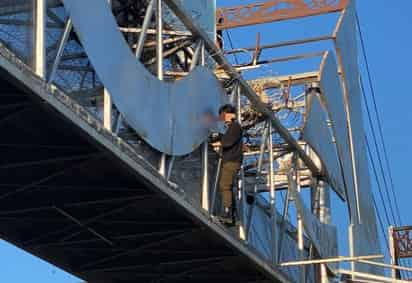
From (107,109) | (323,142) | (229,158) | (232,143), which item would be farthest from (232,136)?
(323,142)

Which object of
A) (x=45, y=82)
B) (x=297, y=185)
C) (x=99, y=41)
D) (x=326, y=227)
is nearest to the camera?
(x=45, y=82)

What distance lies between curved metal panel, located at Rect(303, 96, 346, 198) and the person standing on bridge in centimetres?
547

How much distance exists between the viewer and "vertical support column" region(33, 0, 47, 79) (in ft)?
51.1

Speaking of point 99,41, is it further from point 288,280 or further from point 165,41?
point 288,280

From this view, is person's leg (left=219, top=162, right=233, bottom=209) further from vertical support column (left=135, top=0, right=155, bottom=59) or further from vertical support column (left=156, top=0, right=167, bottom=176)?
vertical support column (left=135, top=0, right=155, bottom=59)

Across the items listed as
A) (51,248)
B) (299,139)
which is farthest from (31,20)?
(299,139)

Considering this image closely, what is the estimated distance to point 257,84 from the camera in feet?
95.6

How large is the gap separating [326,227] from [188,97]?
859cm

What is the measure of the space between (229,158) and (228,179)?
1.28 feet

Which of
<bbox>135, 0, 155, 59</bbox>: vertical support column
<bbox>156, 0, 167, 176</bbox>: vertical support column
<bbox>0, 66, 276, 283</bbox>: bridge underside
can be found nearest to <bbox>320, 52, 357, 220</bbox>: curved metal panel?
<bbox>0, 66, 276, 283</bbox>: bridge underside

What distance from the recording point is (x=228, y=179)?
21891mm

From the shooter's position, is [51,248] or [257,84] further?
[257,84]

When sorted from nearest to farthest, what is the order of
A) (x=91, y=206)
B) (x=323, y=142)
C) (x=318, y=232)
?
(x=91, y=206)
(x=318, y=232)
(x=323, y=142)

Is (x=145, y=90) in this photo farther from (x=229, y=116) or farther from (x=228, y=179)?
(x=228, y=179)
